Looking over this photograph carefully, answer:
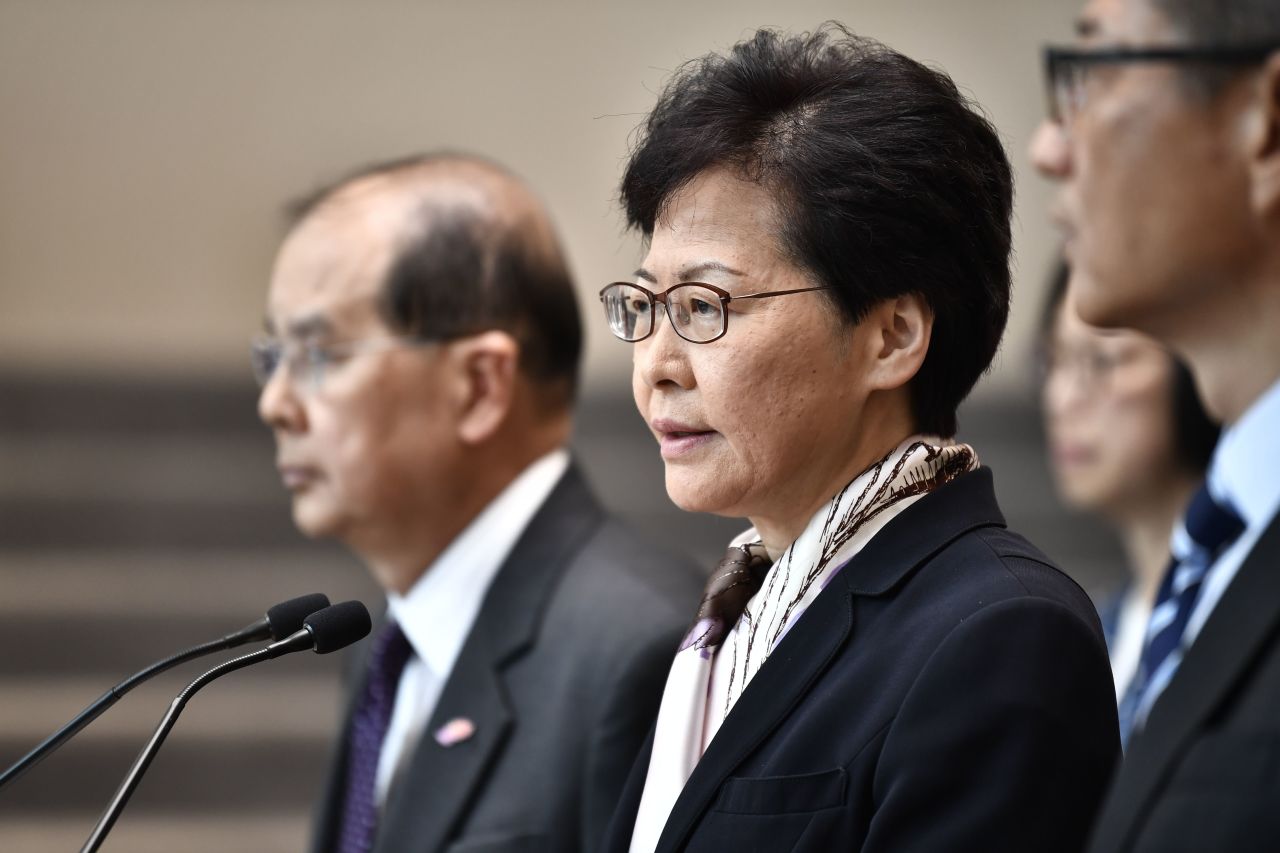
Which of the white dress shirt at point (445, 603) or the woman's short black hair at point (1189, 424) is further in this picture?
the woman's short black hair at point (1189, 424)

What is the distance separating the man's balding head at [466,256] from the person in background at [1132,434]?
3.69 feet

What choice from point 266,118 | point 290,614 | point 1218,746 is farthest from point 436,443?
point 266,118

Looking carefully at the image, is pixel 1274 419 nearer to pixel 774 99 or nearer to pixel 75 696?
pixel 774 99

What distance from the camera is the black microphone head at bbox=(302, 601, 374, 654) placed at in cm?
169

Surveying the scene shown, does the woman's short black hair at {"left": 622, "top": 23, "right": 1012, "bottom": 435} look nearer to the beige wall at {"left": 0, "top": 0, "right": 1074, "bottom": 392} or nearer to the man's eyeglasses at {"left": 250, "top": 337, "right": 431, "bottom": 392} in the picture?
the man's eyeglasses at {"left": 250, "top": 337, "right": 431, "bottom": 392}

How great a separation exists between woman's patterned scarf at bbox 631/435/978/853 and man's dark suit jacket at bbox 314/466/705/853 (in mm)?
476

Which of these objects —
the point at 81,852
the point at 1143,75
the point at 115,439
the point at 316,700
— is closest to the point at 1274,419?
the point at 1143,75

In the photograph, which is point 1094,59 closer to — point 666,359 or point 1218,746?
point 666,359

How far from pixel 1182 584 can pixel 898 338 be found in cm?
72

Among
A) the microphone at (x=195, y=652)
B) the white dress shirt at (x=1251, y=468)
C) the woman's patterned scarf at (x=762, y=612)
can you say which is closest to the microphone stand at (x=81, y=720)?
the microphone at (x=195, y=652)

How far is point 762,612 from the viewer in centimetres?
171

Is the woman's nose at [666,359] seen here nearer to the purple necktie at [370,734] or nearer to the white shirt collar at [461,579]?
the white shirt collar at [461,579]

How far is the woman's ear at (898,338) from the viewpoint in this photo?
5.33 feet

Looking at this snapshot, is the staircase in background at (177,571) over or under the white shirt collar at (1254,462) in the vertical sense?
under
